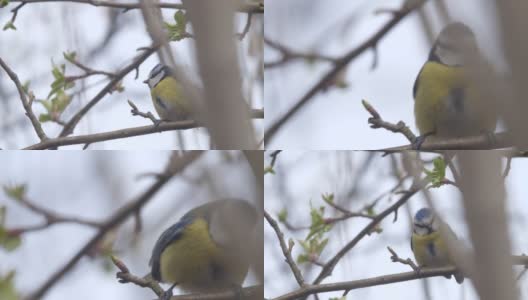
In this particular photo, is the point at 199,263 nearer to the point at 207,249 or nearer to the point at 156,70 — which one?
the point at 207,249

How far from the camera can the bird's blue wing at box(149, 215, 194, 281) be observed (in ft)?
3.45

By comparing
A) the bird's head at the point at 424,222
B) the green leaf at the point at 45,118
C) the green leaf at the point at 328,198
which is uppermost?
the green leaf at the point at 45,118

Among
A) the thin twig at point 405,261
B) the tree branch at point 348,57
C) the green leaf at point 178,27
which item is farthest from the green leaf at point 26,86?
the thin twig at point 405,261

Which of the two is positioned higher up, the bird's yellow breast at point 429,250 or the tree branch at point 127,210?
the tree branch at point 127,210

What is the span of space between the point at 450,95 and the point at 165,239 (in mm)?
445

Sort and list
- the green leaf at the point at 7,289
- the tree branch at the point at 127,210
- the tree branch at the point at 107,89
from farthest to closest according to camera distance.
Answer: the tree branch at the point at 107,89
the tree branch at the point at 127,210
the green leaf at the point at 7,289

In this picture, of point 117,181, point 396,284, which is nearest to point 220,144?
point 117,181

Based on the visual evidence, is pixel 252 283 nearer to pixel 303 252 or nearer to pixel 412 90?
pixel 303 252

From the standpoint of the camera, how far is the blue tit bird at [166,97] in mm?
1006

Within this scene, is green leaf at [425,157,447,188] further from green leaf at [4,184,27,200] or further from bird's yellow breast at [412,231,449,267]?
green leaf at [4,184,27,200]

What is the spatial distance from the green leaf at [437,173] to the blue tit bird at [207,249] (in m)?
0.25

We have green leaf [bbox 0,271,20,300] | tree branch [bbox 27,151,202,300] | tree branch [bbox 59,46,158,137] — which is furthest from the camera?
tree branch [bbox 59,46,158,137]

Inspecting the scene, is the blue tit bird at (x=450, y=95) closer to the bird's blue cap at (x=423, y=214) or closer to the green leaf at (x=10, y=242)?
the bird's blue cap at (x=423, y=214)

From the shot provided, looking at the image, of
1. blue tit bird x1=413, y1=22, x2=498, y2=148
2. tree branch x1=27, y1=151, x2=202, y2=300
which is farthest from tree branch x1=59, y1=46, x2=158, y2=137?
blue tit bird x1=413, y1=22, x2=498, y2=148
